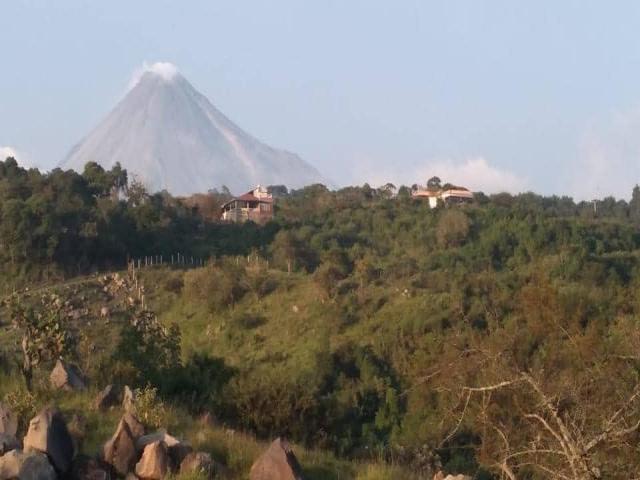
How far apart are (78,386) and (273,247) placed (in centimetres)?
3146

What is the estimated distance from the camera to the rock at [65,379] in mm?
6641

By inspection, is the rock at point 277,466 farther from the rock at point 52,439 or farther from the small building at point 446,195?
the small building at point 446,195

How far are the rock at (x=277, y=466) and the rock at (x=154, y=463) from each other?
0.50 m

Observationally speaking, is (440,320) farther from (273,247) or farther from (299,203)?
(299,203)

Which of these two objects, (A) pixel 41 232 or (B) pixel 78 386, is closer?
(B) pixel 78 386

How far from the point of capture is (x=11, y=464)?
15.0 feet

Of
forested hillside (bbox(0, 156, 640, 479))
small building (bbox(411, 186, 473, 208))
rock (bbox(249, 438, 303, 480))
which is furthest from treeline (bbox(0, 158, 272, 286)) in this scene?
rock (bbox(249, 438, 303, 480))

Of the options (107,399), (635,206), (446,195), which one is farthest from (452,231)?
(107,399)

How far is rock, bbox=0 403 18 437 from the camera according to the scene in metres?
5.24

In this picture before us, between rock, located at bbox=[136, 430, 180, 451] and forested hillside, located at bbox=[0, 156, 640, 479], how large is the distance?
5.19ft

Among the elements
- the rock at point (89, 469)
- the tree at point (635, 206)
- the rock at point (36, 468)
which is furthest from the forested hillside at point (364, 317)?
the tree at point (635, 206)

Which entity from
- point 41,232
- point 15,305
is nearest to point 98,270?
point 41,232

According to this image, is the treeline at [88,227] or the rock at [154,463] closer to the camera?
the rock at [154,463]

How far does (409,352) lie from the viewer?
938 inches
